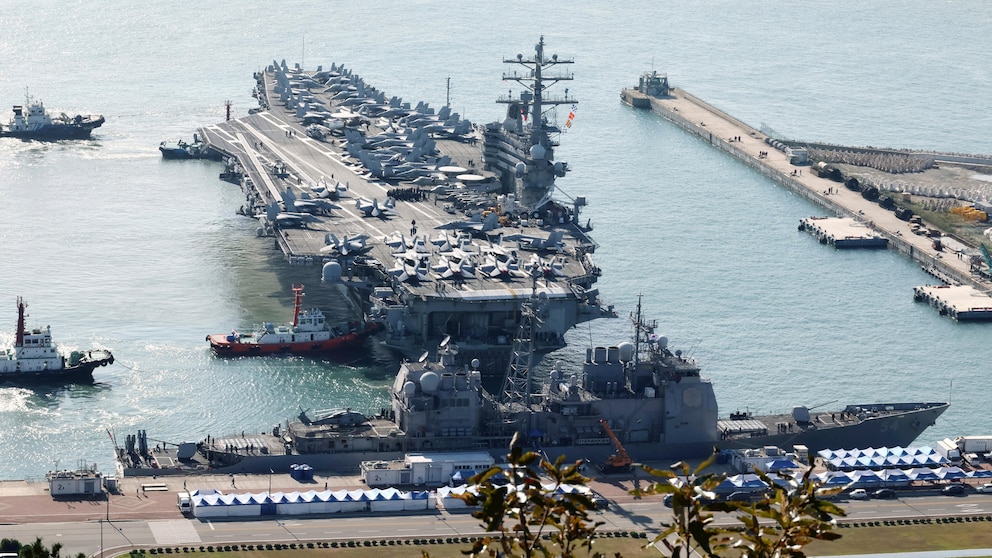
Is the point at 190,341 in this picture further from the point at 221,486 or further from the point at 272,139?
the point at 272,139

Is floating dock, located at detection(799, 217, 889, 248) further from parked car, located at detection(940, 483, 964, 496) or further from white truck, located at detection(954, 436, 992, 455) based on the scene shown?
parked car, located at detection(940, 483, 964, 496)

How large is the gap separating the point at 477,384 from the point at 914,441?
23.4 metres

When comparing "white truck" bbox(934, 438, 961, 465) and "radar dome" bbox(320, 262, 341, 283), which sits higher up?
"radar dome" bbox(320, 262, 341, 283)

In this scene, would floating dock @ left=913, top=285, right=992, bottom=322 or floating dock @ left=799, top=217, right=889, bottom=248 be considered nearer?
floating dock @ left=913, top=285, right=992, bottom=322

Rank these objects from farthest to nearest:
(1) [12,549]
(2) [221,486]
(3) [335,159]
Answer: (3) [335,159], (2) [221,486], (1) [12,549]

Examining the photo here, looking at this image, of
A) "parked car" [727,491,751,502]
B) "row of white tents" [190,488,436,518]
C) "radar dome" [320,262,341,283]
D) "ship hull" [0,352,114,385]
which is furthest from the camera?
"radar dome" [320,262,341,283]

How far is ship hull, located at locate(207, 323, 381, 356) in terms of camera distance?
91625mm

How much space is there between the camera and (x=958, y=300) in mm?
111188

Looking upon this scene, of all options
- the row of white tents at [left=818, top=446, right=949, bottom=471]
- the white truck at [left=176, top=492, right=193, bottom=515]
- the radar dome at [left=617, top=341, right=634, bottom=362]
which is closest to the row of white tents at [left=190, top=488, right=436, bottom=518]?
the white truck at [left=176, top=492, right=193, bottom=515]

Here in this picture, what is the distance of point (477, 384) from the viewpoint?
239 feet

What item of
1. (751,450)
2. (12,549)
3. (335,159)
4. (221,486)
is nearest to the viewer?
(12,549)

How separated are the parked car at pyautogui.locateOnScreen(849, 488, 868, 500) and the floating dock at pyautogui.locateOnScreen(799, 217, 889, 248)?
184 ft

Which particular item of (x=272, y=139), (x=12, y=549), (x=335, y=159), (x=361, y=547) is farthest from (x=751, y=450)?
(x=272, y=139)

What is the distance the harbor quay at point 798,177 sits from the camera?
12144 centimetres
